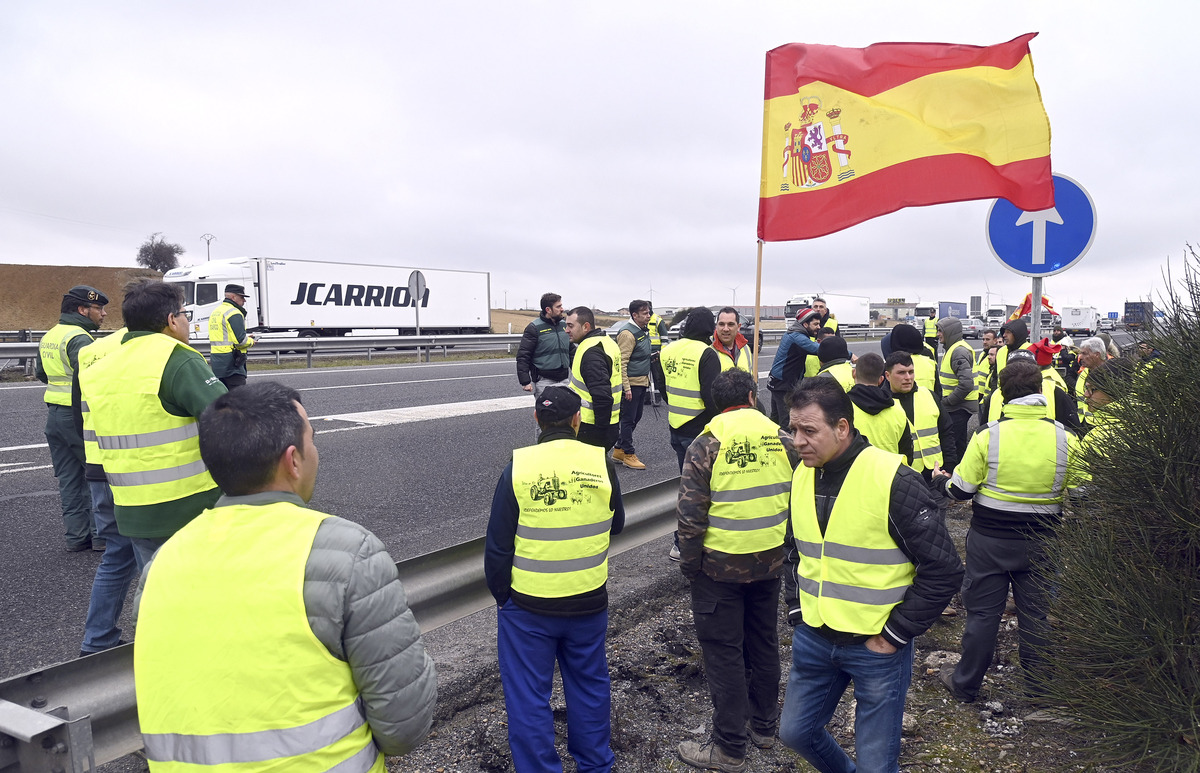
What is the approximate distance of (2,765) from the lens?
194cm

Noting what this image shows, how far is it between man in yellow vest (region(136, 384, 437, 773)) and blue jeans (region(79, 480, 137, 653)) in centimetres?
265

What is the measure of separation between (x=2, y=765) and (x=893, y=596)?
9.12ft

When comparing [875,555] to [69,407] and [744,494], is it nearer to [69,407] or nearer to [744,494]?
[744,494]

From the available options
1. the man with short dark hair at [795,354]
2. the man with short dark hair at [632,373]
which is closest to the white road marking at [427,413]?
the man with short dark hair at [632,373]

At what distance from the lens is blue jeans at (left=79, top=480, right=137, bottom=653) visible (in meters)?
3.88

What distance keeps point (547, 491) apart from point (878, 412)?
2.22 meters

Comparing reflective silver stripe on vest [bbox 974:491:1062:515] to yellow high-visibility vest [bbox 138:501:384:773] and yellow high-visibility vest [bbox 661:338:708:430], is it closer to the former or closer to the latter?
yellow high-visibility vest [bbox 661:338:708:430]

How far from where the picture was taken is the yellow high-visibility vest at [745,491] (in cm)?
362

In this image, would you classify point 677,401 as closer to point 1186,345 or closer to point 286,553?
point 1186,345

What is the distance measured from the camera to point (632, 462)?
875cm

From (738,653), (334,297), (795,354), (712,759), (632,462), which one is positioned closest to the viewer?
(712,759)

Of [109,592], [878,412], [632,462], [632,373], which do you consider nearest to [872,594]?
[878,412]

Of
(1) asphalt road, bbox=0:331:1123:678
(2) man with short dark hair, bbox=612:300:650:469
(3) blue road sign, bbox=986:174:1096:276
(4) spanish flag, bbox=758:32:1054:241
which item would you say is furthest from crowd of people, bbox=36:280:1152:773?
(2) man with short dark hair, bbox=612:300:650:469

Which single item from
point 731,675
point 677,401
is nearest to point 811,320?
point 677,401
